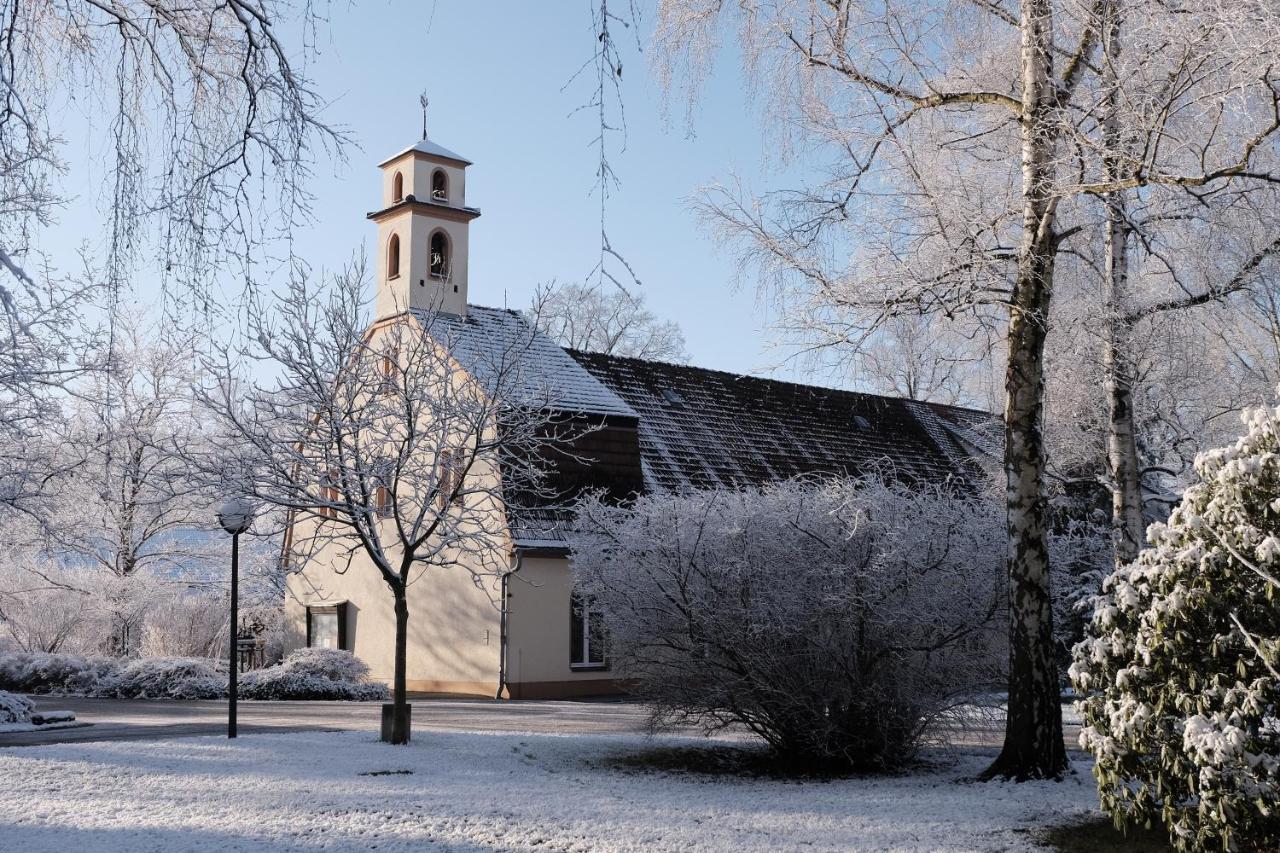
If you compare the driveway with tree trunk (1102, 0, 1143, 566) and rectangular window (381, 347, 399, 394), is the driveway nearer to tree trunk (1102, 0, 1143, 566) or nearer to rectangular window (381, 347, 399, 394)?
rectangular window (381, 347, 399, 394)

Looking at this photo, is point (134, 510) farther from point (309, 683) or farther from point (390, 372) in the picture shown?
point (390, 372)

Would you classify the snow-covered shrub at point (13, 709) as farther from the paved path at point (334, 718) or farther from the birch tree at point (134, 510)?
the birch tree at point (134, 510)

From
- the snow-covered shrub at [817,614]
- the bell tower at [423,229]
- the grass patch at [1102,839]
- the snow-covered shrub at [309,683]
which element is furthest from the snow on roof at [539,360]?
the grass patch at [1102,839]

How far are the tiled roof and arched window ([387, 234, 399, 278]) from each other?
13.9ft

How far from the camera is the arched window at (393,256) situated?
Answer: 25.2m

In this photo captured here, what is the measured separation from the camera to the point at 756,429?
86.1 feet

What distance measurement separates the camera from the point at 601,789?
960cm

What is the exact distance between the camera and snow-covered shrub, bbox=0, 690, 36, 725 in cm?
1478

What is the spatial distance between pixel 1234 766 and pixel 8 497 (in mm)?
18722

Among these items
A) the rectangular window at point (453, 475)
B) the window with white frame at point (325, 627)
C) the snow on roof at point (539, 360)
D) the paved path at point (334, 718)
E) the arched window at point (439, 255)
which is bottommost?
the paved path at point (334, 718)

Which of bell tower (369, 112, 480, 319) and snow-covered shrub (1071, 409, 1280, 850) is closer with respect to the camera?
snow-covered shrub (1071, 409, 1280, 850)

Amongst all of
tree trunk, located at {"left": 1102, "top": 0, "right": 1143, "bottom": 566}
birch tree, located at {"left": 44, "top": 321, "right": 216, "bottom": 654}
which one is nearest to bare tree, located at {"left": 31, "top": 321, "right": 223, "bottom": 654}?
birch tree, located at {"left": 44, "top": 321, "right": 216, "bottom": 654}

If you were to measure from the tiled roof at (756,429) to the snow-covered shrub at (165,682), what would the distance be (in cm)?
864

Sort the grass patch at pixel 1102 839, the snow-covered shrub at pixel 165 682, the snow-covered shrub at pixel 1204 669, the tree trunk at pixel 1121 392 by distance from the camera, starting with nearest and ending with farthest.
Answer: the snow-covered shrub at pixel 1204 669, the grass patch at pixel 1102 839, the tree trunk at pixel 1121 392, the snow-covered shrub at pixel 165 682
